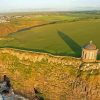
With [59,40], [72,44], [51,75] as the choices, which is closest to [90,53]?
[51,75]

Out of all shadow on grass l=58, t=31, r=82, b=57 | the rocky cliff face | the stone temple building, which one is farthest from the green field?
the stone temple building

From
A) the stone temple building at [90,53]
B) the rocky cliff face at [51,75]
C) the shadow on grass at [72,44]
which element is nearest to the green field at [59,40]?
the shadow on grass at [72,44]

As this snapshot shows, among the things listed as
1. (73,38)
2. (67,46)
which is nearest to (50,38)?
(73,38)

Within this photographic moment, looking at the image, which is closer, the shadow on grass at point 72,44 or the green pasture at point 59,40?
the shadow on grass at point 72,44

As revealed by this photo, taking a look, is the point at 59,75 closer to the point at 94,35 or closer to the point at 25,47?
the point at 25,47

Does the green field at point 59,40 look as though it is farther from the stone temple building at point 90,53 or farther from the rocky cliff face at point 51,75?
the stone temple building at point 90,53

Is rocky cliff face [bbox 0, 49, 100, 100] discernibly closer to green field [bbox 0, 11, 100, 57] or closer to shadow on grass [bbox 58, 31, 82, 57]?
green field [bbox 0, 11, 100, 57]

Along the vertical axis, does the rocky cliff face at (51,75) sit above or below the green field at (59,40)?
below
